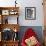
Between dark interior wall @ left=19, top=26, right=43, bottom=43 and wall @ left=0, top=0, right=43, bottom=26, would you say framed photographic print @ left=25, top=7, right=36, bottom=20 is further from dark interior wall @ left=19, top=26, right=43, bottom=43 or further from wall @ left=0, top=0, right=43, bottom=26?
dark interior wall @ left=19, top=26, right=43, bottom=43

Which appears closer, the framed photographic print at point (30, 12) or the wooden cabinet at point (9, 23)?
the wooden cabinet at point (9, 23)

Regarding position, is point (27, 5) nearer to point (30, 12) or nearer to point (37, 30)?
point (30, 12)

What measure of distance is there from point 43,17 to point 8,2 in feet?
4.63

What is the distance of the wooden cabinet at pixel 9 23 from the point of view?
18.7 feet

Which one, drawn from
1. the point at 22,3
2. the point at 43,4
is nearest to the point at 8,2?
the point at 22,3

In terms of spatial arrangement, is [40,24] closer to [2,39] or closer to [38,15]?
[38,15]

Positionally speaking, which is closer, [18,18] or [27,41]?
[27,41]

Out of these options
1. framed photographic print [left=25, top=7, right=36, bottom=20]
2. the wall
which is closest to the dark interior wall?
the wall

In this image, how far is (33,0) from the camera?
5902mm

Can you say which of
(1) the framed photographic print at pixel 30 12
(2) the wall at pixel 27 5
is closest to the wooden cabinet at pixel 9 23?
(2) the wall at pixel 27 5

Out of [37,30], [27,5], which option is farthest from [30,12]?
[37,30]

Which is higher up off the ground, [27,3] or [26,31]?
[27,3]

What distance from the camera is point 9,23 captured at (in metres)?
5.86

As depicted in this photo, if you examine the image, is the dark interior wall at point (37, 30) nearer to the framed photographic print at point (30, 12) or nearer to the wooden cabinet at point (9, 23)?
the wooden cabinet at point (9, 23)
